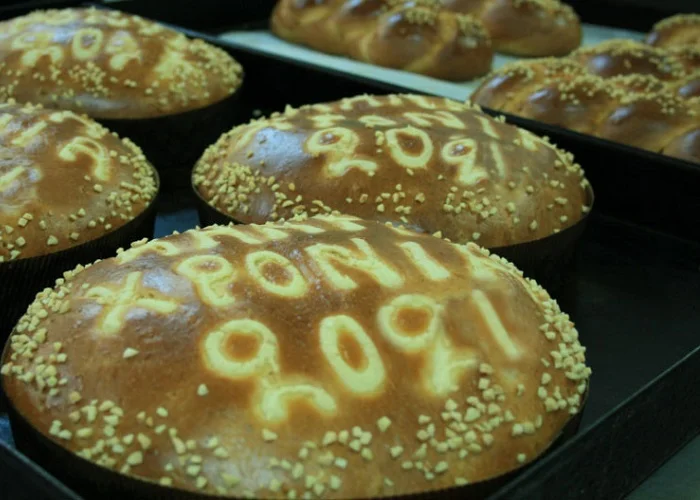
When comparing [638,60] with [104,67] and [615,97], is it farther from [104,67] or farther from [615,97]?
[104,67]

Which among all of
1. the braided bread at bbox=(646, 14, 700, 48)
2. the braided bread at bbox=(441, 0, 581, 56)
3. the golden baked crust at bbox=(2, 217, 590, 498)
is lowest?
the braided bread at bbox=(441, 0, 581, 56)

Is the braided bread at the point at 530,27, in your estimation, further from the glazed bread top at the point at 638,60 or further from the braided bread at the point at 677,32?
the glazed bread top at the point at 638,60

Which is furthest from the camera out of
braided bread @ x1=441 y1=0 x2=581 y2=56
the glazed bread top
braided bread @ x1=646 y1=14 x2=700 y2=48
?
braided bread @ x1=441 y1=0 x2=581 y2=56

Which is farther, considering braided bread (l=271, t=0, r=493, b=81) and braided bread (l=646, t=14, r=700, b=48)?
braided bread (l=646, t=14, r=700, b=48)

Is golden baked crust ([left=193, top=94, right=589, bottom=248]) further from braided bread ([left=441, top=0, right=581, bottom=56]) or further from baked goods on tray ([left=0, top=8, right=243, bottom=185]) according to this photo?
braided bread ([left=441, top=0, right=581, bottom=56])

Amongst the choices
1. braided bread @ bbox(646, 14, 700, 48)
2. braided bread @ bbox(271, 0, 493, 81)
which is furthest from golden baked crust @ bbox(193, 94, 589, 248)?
braided bread @ bbox(646, 14, 700, 48)

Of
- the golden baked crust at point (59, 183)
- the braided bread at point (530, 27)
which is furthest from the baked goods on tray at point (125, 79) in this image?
the braided bread at point (530, 27)
